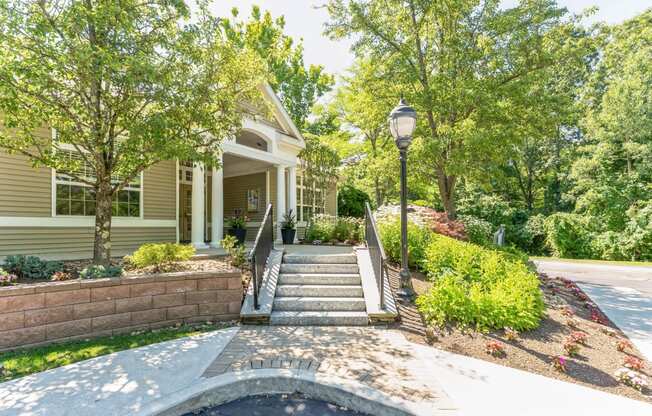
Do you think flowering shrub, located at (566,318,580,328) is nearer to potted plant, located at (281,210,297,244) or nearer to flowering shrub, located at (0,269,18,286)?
potted plant, located at (281,210,297,244)

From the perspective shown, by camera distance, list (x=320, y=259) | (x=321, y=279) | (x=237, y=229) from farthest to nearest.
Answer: (x=237, y=229)
(x=320, y=259)
(x=321, y=279)

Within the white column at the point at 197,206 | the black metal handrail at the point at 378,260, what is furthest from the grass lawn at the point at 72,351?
the white column at the point at 197,206

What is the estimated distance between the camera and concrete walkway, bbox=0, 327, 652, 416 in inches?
108

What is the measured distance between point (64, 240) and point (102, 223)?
8.44 ft

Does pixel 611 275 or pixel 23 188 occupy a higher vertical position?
pixel 23 188

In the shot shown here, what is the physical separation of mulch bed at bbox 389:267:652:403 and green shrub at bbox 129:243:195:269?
154 inches

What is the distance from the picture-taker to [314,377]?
318 cm

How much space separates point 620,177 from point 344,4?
18.0 meters

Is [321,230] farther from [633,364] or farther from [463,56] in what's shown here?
[633,364]

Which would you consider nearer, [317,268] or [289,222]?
[317,268]

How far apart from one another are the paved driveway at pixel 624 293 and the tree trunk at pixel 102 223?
26.0 ft

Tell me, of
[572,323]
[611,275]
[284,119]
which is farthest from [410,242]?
[611,275]

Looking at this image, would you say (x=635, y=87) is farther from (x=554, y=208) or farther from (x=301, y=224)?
(x=301, y=224)

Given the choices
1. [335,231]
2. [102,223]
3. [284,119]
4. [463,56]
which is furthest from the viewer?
[284,119]
